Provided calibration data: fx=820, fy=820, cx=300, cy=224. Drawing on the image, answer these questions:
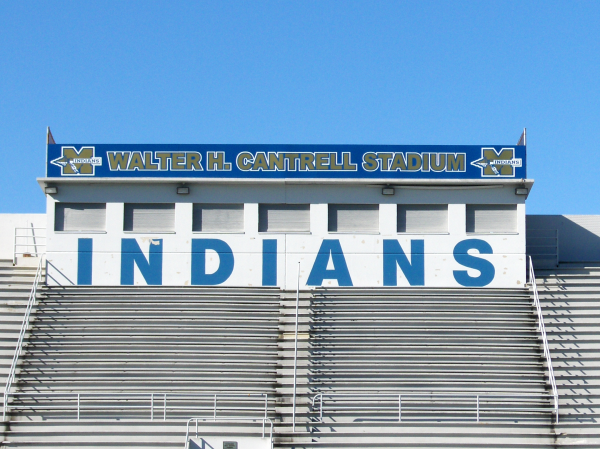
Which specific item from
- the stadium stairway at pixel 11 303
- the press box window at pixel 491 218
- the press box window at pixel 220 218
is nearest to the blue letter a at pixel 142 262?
the press box window at pixel 220 218

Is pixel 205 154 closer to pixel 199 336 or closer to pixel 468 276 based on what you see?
pixel 199 336

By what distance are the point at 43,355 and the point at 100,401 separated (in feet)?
6.57

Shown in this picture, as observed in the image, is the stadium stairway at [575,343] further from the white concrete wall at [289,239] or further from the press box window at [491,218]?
the press box window at [491,218]

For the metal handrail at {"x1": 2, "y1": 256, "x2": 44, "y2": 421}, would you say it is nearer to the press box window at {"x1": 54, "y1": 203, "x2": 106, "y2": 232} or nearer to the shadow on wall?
the press box window at {"x1": 54, "y1": 203, "x2": 106, "y2": 232}

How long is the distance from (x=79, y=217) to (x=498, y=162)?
10949 millimetres

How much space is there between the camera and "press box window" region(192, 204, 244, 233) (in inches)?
837

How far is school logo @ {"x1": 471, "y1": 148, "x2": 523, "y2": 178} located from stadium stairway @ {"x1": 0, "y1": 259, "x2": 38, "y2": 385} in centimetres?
1185

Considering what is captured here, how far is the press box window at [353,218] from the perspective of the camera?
21.3m

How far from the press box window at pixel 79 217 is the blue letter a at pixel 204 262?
100.0 inches

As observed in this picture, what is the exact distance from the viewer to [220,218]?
21.3 metres

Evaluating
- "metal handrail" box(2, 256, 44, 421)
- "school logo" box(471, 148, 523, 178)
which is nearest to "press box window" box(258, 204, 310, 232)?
"school logo" box(471, 148, 523, 178)

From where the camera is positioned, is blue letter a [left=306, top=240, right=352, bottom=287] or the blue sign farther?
the blue sign

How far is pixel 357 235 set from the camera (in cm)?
2112

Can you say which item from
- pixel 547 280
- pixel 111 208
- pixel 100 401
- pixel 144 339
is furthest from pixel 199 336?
pixel 547 280
